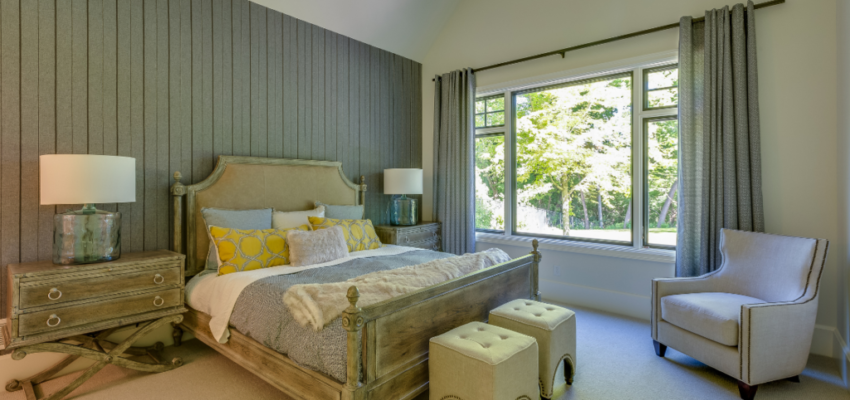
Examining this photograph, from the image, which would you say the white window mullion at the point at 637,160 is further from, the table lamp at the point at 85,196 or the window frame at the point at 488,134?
the table lamp at the point at 85,196

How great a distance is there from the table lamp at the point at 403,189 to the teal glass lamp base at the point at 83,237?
2.57 meters

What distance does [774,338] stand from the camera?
233cm

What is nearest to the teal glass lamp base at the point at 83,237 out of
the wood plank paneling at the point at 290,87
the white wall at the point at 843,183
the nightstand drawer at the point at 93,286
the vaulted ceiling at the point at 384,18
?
the nightstand drawer at the point at 93,286

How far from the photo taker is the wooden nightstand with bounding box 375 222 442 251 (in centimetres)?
436

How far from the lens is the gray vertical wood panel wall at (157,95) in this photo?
8.30 ft

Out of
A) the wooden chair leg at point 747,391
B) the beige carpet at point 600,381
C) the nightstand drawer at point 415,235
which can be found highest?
the nightstand drawer at point 415,235

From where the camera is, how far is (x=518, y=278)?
9.78ft

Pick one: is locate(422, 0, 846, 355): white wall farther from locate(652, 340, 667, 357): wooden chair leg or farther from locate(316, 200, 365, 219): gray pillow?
locate(316, 200, 365, 219): gray pillow

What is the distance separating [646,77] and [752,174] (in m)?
1.23

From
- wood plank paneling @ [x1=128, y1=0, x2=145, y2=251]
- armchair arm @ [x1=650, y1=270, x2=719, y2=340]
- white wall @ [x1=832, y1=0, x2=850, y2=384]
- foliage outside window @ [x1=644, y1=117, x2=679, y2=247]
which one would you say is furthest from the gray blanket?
white wall @ [x1=832, y1=0, x2=850, y2=384]

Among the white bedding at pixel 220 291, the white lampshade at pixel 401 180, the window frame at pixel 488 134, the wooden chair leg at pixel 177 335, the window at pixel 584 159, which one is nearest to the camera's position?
the white bedding at pixel 220 291

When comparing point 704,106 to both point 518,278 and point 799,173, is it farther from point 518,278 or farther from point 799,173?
point 518,278

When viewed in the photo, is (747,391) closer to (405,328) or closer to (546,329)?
(546,329)

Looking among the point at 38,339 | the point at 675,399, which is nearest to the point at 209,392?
the point at 38,339
